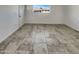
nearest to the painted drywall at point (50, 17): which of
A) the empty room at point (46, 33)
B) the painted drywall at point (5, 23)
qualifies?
the empty room at point (46, 33)

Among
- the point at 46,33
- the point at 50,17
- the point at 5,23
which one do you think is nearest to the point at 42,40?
the point at 46,33

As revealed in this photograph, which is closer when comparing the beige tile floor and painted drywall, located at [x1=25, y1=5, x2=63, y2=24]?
the beige tile floor

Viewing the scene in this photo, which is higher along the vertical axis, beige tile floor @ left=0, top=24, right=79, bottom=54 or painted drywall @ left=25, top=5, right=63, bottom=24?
painted drywall @ left=25, top=5, right=63, bottom=24

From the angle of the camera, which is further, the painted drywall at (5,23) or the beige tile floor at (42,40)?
the painted drywall at (5,23)

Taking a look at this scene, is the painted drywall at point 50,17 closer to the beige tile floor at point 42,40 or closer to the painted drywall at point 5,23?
the beige tile floor at point 42,40

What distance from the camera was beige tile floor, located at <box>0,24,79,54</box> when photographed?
131 cm

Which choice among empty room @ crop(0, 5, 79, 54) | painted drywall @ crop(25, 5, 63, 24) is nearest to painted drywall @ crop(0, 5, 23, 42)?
empty room @ crop(0, 5, 79, 54)

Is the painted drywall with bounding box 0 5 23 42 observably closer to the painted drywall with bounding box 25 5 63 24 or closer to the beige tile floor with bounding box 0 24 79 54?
the beige tile floor with bounding box 0 24 79 54

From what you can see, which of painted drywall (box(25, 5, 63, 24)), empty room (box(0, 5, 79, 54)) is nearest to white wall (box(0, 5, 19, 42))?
empty room (box(0, 5, 79, 54))

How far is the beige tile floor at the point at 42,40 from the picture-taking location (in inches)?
51.6

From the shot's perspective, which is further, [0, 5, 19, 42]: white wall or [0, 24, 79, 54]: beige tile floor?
[0, 5, 19, 42]: white wall

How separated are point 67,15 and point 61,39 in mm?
315

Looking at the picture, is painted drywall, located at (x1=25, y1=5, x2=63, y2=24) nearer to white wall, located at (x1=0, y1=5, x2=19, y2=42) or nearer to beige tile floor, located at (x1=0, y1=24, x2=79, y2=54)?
beige tile floor, located at (x1=0, y1=24, x2=79, y2=54)

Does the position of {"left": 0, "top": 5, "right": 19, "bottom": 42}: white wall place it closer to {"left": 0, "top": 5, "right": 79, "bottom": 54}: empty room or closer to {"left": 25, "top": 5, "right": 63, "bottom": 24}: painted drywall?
{"left": 0, "top": 5, "right": 79, "bottom": 54}: empty room
